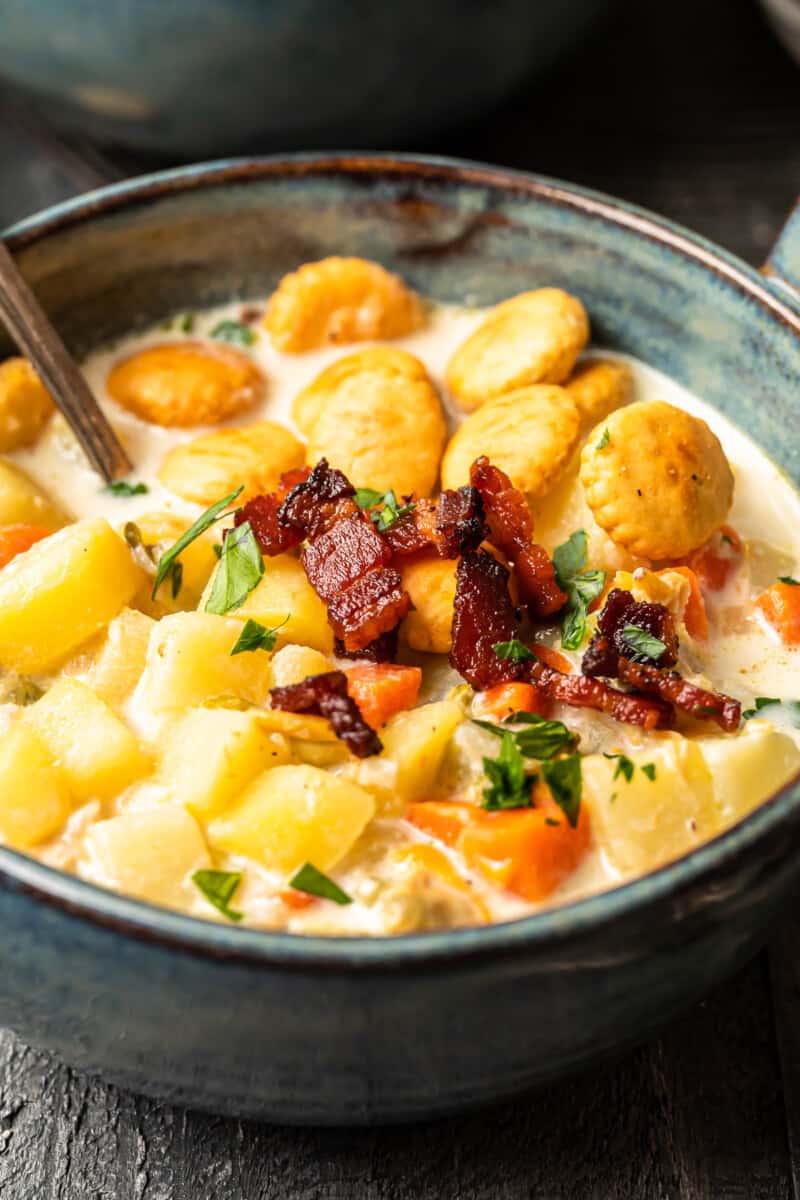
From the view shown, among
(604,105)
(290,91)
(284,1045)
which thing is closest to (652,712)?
(284,1045)

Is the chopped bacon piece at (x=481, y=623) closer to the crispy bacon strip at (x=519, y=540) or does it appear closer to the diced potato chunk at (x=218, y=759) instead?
the crispy bacon strip at (x=519, y=540)

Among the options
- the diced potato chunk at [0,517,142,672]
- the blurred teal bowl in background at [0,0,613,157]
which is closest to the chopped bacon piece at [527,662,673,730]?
the diced potato chunk at [0,517,142,672]

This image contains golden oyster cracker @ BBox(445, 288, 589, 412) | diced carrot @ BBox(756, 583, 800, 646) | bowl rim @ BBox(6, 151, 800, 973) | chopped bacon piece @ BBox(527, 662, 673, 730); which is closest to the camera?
bowl rim @ BBox(6, 151, 800, 973)

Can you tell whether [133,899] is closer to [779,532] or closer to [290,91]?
[779,532]

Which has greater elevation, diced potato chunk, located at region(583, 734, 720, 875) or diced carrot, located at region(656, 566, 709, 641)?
diced potato chunk, located at region(583, 734, 720, 875)

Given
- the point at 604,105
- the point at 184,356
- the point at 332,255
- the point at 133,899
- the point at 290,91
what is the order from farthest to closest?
the point at 604,105
the point at 290,91
the point at 332,255
the point at 184,356
the point at 133,899

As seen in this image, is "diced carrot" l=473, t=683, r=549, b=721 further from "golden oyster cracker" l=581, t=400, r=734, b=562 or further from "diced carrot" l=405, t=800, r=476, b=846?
"golden oyster cracker" l=581, t=400, r=734, b=562
